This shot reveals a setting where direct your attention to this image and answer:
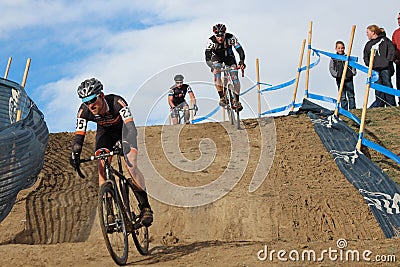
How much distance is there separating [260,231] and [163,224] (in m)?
1.44

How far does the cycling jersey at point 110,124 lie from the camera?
272 inches

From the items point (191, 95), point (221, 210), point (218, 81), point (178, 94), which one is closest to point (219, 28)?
point (218, 81)

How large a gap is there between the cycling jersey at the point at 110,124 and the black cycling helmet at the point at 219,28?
18.7 ft

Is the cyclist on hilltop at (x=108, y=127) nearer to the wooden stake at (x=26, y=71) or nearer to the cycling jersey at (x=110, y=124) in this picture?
the cycling jersey at (x=110, y=124)

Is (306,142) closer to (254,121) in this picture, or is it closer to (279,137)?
(279,137)

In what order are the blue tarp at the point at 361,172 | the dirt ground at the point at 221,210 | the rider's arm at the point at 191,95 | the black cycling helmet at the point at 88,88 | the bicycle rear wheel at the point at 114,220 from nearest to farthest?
the bicycle rear wheel at the point at 114,220
the black cycling helmet at the point at 88,88
the dirt ground at the point at 221,210
the blue tarp at the point at 361,172
the rider's arm at the point at 191,95

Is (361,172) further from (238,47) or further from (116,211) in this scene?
(116,211)

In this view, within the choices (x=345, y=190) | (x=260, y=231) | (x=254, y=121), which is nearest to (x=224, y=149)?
(x=254, y=121)

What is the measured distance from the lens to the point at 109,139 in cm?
719

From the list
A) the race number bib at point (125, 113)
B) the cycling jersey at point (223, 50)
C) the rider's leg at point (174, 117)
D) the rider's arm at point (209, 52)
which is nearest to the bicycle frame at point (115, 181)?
the race number bib at point (125, 113)

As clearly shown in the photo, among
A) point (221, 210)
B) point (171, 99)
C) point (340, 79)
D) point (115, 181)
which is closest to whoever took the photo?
point (115, 181)

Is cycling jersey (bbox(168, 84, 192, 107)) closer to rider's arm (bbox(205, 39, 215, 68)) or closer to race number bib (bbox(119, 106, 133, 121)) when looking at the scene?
rider's arm (bbox(205, 39, 215, 68))

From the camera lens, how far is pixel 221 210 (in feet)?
29.7

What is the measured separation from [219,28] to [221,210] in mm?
4759
